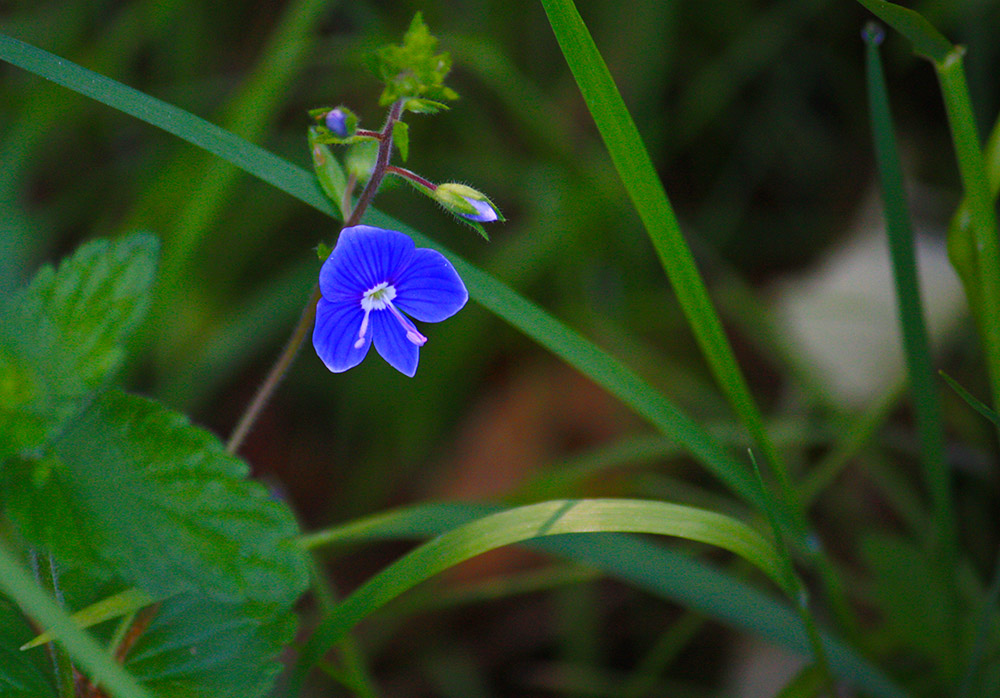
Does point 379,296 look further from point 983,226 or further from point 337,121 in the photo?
point 983,226

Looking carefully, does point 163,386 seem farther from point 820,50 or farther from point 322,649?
point 820,50

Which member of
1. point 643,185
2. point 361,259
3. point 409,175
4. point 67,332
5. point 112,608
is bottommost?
point 112,608

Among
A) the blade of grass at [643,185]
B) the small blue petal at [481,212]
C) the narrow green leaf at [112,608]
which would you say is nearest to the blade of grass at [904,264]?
the blade of grass at [643,185]

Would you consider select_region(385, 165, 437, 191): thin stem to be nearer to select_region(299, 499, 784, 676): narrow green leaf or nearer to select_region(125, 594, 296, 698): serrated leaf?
select_region(299, 499, 784, 676): narrow green leaf

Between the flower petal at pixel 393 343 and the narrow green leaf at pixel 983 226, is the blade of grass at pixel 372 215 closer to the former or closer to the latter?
the flower petal at pixel 393 343

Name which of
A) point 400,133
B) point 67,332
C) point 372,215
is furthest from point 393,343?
point 67,332

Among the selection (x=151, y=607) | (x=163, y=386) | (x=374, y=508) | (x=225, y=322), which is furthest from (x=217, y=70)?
(x=151, y=607)
